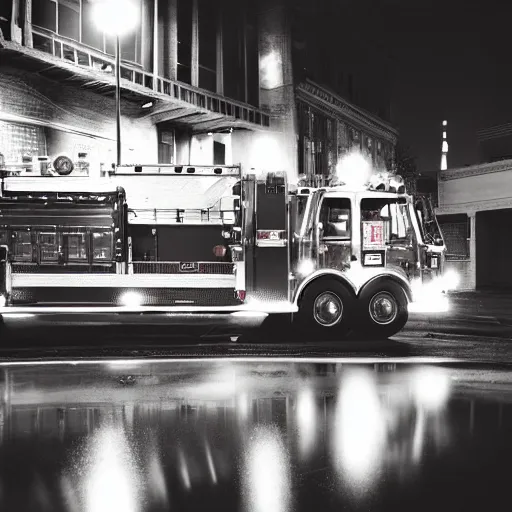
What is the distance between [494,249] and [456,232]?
5.97ft

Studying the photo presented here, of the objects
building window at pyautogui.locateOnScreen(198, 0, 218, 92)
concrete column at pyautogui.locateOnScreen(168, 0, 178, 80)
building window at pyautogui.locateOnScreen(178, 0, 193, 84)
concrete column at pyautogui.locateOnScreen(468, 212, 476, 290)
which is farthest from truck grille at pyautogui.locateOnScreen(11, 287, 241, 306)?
concrete column at pyautogui.locateOnScreen(468, 212, 476, 290)

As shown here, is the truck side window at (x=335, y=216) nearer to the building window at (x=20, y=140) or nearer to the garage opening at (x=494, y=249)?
the building window at (x=20, y=140)

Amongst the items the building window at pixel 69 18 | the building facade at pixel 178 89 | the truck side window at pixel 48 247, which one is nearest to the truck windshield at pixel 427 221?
the building facade at pixel 178 89

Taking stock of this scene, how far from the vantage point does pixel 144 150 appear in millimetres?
27672

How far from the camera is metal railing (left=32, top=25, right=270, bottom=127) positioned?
21778 mm

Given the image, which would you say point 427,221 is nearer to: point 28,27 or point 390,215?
point 390,215

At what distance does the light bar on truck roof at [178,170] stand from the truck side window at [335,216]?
174 cm

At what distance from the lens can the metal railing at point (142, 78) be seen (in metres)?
21.8

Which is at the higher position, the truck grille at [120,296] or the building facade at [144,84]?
the building facade at [144,84]

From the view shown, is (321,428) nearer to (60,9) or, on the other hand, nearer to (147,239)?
(147,239)

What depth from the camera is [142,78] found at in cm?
2570

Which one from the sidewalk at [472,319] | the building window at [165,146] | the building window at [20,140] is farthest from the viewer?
the building window at [165,146]

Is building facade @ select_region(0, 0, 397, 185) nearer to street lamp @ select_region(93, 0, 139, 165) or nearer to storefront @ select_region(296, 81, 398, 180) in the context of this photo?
storefront @ select_region(296, 81, 398, 180)

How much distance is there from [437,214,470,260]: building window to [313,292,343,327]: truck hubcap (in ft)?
66.2
